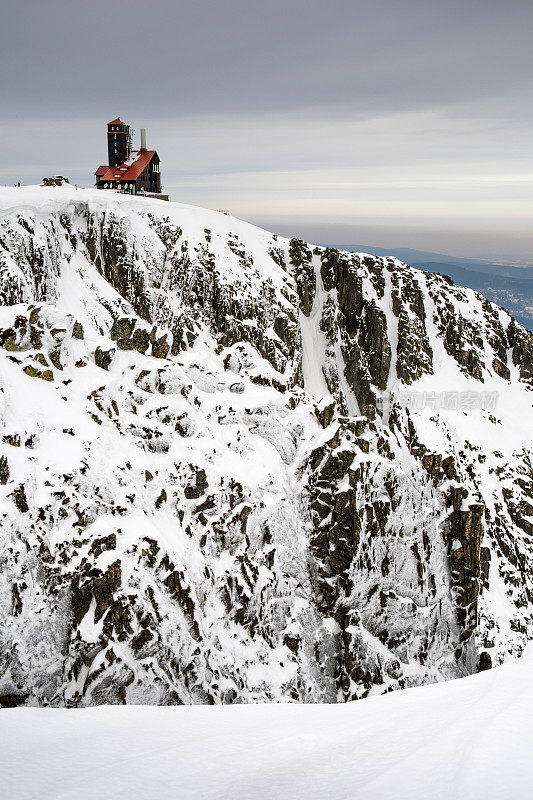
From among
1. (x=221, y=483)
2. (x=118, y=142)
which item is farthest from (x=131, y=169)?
(x=221, y=483)

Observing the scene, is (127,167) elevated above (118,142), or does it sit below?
below

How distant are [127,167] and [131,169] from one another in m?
1.26


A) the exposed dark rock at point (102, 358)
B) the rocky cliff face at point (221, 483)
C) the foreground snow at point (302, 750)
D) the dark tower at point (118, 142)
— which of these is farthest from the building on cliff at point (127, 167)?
the foreground snow at point (302, 750)

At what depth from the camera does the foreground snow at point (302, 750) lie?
11.5 meters

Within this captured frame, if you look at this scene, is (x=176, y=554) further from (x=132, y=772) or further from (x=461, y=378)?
(x=461, y=378)

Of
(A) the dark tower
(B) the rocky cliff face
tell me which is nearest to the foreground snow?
(B) the rocky cliff face

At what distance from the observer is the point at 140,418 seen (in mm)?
46094

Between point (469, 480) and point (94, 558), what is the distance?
43427 mm

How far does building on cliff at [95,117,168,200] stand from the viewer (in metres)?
80.2

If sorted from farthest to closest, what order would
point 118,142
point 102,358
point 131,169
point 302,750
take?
point 118,142, point 131,169, point 102,358, point 302,750

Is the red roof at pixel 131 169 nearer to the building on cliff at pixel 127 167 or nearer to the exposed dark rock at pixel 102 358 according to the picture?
the building on cliff at pixel 127 167

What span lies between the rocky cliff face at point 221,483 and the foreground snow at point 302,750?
16.9 metres

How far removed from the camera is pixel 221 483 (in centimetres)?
4566

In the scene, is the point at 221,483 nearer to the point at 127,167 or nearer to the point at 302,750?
the point at 302,750
